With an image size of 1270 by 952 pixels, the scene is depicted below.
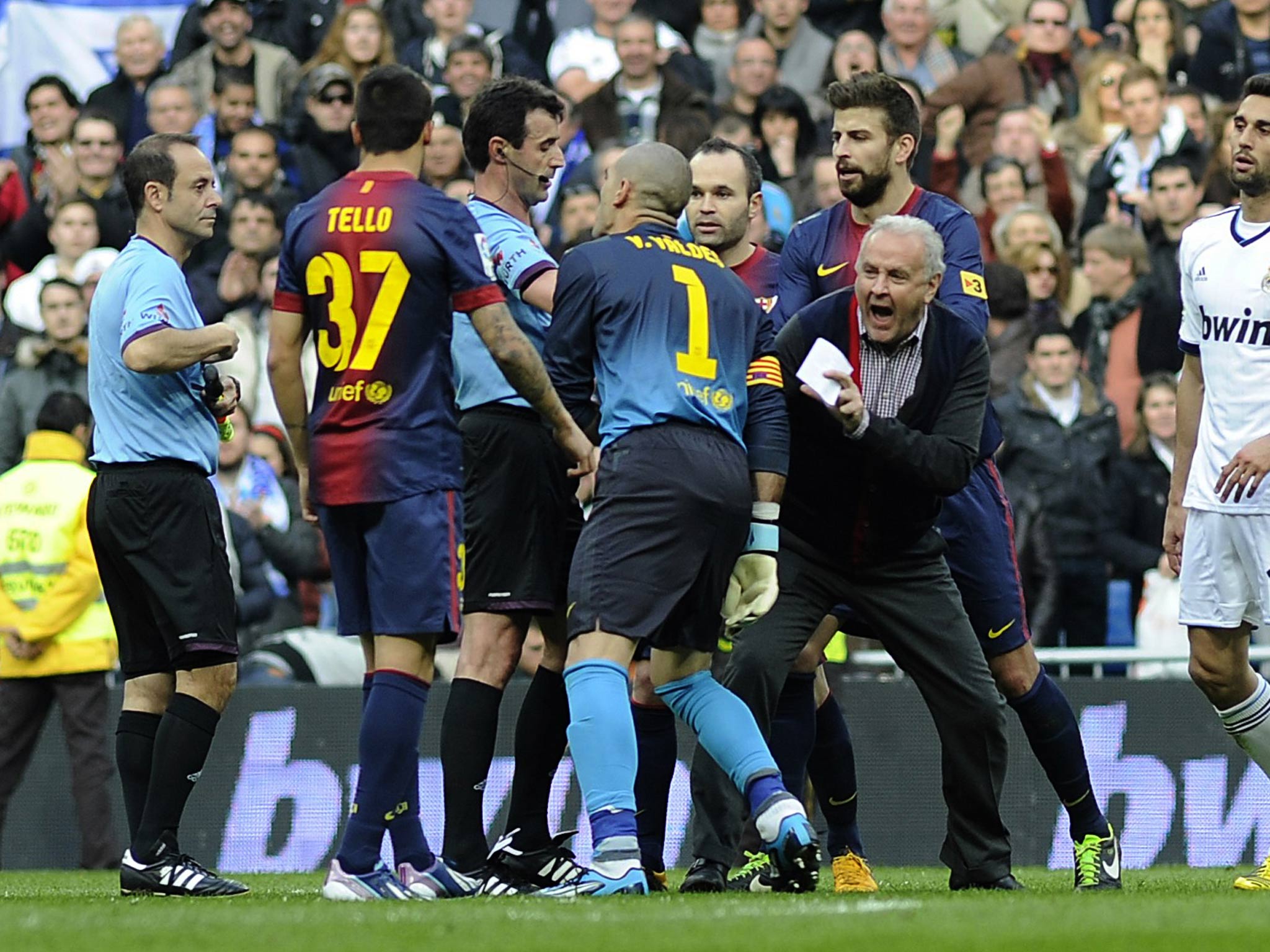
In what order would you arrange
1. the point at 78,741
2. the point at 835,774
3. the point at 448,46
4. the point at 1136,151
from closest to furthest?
the point at 835,774
the point at 78,741
the point at 1136,151
the point at 448,46

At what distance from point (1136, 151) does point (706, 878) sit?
8.43 metres

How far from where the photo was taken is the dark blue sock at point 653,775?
26.7 feet

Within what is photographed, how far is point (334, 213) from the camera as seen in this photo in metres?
7.38

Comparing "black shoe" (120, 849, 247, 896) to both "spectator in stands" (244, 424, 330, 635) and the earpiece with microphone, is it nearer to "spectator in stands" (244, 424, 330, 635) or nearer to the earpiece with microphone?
the earpiece with microphone

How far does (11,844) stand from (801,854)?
6528mm

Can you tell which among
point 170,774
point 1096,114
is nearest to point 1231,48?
point 1096,114

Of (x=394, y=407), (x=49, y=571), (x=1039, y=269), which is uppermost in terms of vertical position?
(x=1039, y=269)

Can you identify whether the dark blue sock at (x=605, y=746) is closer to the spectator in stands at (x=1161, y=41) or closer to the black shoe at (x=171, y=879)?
the black shoe at (x=171, y=879)

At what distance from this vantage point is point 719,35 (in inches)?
667

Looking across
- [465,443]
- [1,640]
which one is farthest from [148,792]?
[1,640]

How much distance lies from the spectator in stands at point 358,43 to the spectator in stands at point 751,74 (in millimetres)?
2540

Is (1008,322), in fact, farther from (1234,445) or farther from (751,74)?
(1234,445)

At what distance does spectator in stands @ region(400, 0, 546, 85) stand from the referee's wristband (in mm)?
9411

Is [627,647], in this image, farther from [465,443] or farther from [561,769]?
[561,769]
